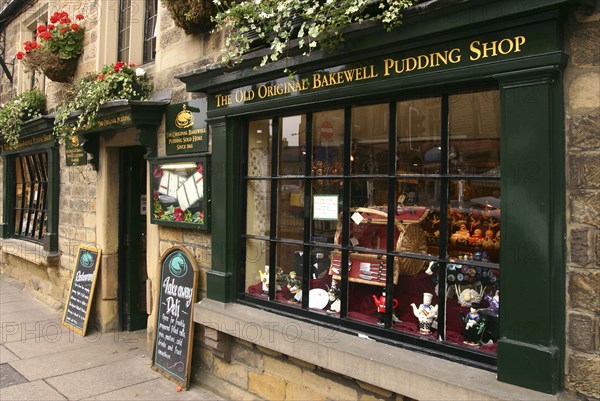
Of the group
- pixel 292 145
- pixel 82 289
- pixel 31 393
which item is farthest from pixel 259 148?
pixel 82 289

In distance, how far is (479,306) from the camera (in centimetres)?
299

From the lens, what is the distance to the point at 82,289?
6387 mm

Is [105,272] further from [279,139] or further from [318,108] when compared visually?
[318,108]

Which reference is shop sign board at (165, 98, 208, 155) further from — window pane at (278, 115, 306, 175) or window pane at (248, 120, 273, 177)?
window pane at (278, 115, 306, 175)

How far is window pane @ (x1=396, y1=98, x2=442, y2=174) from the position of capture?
3150 millimetres

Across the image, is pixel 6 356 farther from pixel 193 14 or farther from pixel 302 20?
pixel 302 20

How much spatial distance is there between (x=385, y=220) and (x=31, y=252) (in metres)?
6.85

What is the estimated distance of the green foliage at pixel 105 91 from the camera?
528 centimetres

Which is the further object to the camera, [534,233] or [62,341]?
[62,341]

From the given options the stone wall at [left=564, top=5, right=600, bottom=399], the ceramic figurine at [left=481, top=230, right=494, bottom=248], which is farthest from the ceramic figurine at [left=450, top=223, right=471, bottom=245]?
the stone wall at [left=564, top=5, right=600, bottom=399]

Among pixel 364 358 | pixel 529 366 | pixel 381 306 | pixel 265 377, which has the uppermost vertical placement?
pixel 381 306

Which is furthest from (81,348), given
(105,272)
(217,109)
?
(217,109)

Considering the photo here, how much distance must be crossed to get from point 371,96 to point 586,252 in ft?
5.46

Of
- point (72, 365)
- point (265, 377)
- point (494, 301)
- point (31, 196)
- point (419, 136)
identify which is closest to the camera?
point (494, 301)
